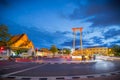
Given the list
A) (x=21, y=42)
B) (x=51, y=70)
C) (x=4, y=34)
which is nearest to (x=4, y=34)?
(x=4, y=34)

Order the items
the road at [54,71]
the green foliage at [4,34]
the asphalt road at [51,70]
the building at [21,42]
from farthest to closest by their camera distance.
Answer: the building at [21,42] < the green foliage at [4,34] < the asphalt road at [51,70] < the road at [54,71]

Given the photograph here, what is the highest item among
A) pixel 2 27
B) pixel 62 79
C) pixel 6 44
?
pixel 2 27

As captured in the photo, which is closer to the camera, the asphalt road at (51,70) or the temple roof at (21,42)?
the asphalt road at (51,70)

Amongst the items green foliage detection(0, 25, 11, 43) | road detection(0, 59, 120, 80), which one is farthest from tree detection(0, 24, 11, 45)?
road detection(0, 59, 120, 80)

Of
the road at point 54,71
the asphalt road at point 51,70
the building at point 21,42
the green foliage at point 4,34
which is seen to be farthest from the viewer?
the building at point 21,42

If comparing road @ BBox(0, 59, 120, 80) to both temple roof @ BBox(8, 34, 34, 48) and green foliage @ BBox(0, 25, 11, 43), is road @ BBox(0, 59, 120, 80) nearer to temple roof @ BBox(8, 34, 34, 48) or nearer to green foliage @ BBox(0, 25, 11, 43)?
green foliage @ BBox(0, 25, 11, 43)

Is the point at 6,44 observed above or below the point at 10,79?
above

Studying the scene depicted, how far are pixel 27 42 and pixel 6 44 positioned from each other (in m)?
18.2

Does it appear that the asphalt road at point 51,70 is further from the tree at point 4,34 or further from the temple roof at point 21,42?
the temple roof at point 21,42

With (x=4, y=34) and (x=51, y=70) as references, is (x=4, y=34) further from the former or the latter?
(x=51, y=70)

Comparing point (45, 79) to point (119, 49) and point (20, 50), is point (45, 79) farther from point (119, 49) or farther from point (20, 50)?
point (119, 49)

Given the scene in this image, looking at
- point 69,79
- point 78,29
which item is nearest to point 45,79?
point 69,79

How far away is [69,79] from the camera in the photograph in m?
10.7

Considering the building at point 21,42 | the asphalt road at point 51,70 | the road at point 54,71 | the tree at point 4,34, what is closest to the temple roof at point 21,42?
the building at point 21,42
